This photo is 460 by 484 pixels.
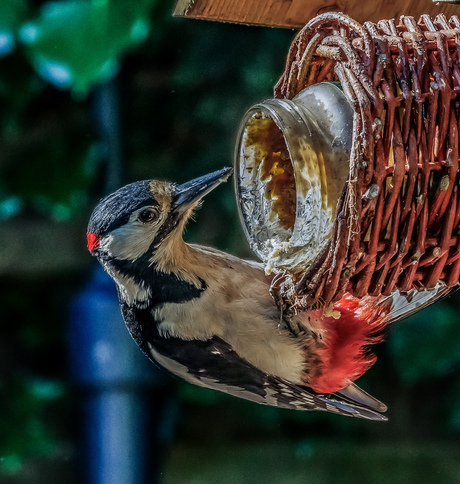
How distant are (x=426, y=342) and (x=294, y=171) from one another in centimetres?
133

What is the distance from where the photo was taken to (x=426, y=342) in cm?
193

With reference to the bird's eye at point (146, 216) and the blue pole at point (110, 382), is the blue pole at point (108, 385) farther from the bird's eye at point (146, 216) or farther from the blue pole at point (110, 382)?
the bird's eye at point (146, 216)

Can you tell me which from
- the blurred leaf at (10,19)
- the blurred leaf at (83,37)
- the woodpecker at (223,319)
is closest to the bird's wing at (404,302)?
the woodpecker at (223,319)

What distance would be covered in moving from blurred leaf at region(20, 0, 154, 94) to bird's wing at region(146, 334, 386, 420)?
0.89m

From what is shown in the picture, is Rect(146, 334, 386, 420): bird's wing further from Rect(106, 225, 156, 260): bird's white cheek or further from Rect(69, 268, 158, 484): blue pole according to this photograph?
Rect(69, 268, 158, 484): blue pole

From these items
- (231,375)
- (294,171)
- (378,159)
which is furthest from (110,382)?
(378,159)

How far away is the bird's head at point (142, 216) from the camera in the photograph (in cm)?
100

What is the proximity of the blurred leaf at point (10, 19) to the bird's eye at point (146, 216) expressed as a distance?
896mm

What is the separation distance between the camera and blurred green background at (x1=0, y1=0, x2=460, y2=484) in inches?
64.9

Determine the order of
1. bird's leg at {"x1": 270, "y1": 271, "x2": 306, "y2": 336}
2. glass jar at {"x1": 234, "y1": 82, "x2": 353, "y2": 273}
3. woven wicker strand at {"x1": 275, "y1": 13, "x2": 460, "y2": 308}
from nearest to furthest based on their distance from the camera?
woven wicker strand at {"x1": 275, "y1": 13, "x2": 460, "y2": 308} < glass jar at {"x1": 234, "y1": 82, "x2": 353, "y2": 273} < bird's leg at {"x1": 270, "y1": 271, "x2": 306, "y2": 336}

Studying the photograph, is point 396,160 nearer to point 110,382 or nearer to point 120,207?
point 120,207

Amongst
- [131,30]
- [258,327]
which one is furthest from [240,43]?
[258,327]

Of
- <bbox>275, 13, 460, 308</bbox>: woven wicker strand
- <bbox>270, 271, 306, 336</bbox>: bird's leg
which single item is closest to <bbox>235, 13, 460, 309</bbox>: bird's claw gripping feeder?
<bbox>275, 13, 460, 308</bbox>: woven wicker strand

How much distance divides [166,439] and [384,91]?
1.48 meters
